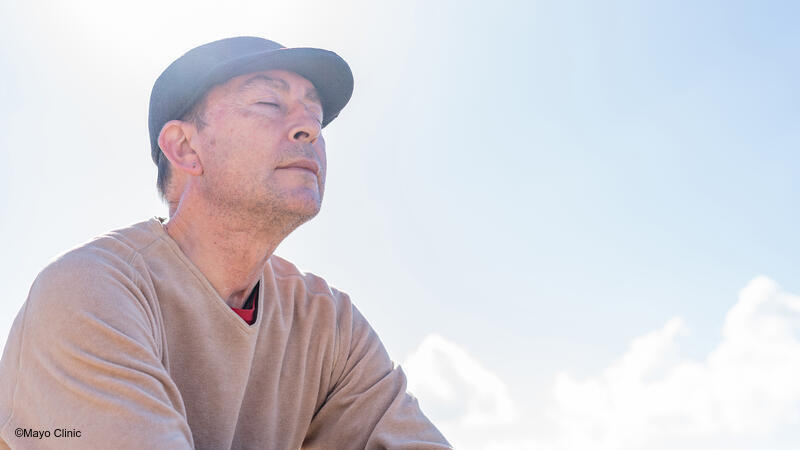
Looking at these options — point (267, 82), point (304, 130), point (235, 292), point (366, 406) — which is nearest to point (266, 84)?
point (267, 82)

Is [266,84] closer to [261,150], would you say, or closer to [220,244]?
[261,150]

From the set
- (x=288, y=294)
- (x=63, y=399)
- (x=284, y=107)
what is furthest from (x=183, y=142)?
(x=63, y=399)

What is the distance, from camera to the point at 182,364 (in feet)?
9.24

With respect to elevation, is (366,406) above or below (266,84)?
below

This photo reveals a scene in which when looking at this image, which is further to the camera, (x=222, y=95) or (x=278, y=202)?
(x=222, y=95)

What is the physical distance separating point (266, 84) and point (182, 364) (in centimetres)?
141

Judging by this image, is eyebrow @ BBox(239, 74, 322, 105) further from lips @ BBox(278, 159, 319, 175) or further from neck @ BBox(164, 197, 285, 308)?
neck @ BBox(164, 197, 285, 308)

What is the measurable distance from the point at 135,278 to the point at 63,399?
2.09 ft

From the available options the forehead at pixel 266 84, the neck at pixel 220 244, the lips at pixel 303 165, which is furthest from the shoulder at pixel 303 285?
the forehead at pixel 266 84

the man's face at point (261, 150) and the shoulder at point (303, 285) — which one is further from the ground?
the man's face at point (261, 150)

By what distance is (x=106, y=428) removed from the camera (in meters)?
2.01

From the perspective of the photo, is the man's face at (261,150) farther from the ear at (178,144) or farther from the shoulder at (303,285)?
the shoulder at (303,285)

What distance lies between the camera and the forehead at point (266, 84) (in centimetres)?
330

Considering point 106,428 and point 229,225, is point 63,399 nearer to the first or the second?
Result: point 106,428
